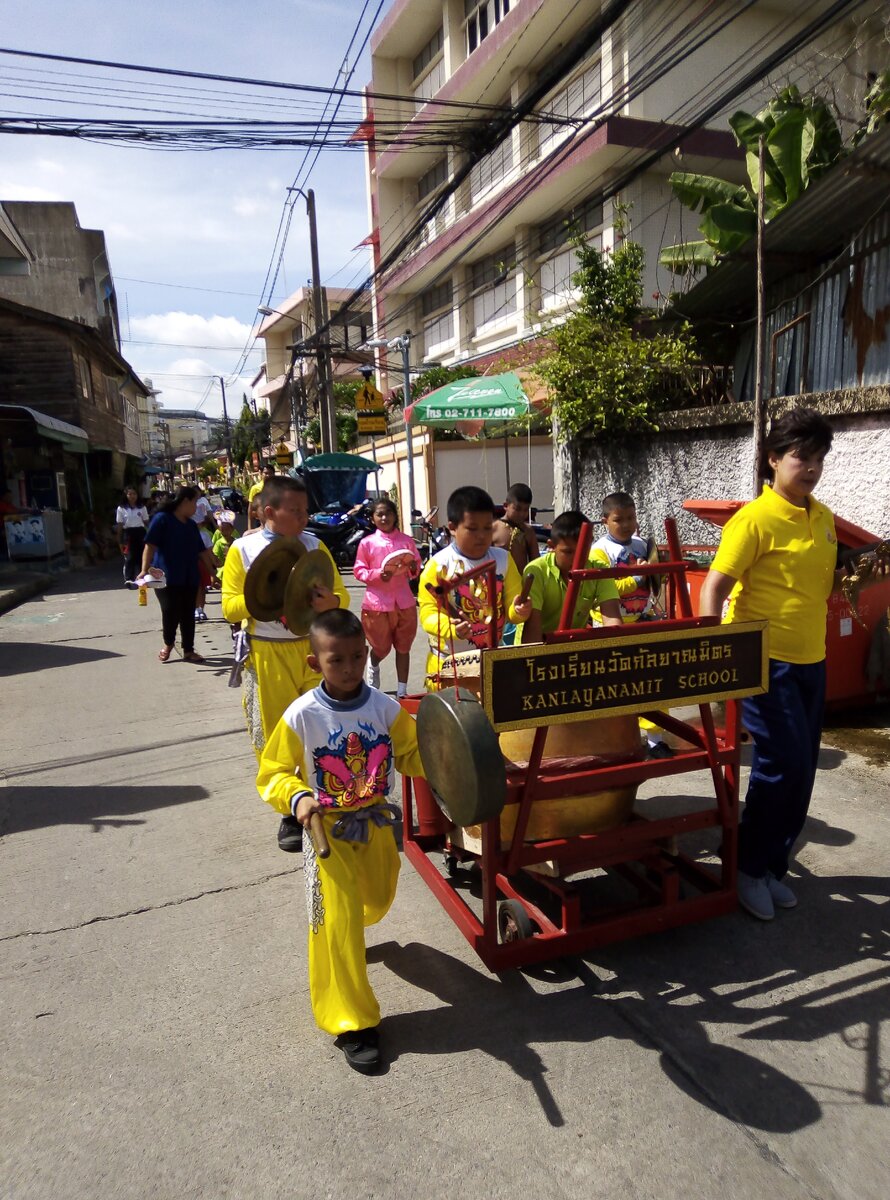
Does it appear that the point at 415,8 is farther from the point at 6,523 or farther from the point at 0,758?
the point at 0,758

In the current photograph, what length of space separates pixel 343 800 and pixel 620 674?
0.98 meters

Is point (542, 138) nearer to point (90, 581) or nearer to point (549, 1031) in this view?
point (90, 581)

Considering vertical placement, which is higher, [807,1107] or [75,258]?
[75,258]

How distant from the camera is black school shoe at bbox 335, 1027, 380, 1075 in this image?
2414mm

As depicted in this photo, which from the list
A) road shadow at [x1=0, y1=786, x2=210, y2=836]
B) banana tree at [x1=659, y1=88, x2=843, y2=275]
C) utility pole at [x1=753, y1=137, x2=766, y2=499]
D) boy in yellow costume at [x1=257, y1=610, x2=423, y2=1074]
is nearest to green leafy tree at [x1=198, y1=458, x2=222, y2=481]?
banana tree at [x1=659, y1=88, x2=843, y2=275]

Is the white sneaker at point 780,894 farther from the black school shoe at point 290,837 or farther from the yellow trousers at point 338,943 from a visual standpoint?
the black school shoe at point 290,837

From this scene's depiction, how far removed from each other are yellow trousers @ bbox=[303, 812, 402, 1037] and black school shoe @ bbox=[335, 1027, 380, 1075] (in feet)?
0.13

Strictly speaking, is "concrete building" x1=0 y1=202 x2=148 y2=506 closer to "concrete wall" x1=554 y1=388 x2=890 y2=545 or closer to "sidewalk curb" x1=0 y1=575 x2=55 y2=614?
"sidewalk curb" x1=0 y1=575 x2=55 y2=614

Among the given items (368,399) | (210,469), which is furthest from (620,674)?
(210,469)

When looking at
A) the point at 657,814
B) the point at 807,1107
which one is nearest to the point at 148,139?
the point at 657,814

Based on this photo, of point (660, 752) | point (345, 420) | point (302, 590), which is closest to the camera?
point (302, 590)

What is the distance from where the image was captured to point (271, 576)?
3857 millimetres

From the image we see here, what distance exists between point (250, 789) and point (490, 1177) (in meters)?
3.11

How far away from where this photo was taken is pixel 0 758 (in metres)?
5.62
